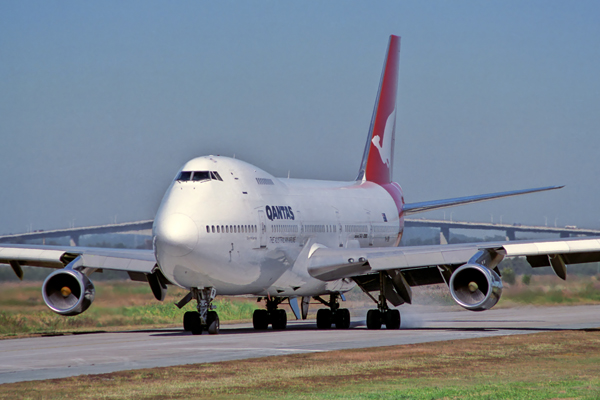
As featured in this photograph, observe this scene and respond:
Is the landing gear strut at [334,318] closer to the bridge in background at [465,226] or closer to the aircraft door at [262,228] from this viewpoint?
the aircraft door at [262,228]

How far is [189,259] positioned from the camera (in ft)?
78.3

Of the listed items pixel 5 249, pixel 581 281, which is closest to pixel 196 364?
pixel 5 249

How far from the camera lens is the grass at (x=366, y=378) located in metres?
13.5

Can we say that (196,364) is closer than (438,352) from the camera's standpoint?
Yes

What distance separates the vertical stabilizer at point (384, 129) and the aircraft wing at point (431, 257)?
9788mm

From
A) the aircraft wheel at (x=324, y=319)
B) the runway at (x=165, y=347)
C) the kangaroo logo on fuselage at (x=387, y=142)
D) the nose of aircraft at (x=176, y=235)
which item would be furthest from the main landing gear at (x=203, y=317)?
the kangaroo logo on fuselage at (x=387, y=142)

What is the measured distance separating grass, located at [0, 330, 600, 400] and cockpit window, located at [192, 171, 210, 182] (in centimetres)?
783

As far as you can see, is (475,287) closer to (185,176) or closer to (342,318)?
(342,318)

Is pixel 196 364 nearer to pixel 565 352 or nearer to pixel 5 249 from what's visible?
pixel 565 352

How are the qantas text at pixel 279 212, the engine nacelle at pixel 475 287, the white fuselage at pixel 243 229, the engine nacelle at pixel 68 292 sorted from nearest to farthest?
the white fuselage at pixel 243 229, the engine nacelle at pixel 475 287, the engine nacelle at pixel 68 292, the qantas text at pixel 279 212

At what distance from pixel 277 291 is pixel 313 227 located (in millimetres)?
2923

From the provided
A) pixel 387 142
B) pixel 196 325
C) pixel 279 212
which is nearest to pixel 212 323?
pixel 196 325

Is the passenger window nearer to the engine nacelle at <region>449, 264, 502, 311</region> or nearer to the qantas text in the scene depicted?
the qantas text

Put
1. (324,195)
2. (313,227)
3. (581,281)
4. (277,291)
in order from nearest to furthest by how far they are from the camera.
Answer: (277,291)
(313,227)
(324,195)
(581,281)
